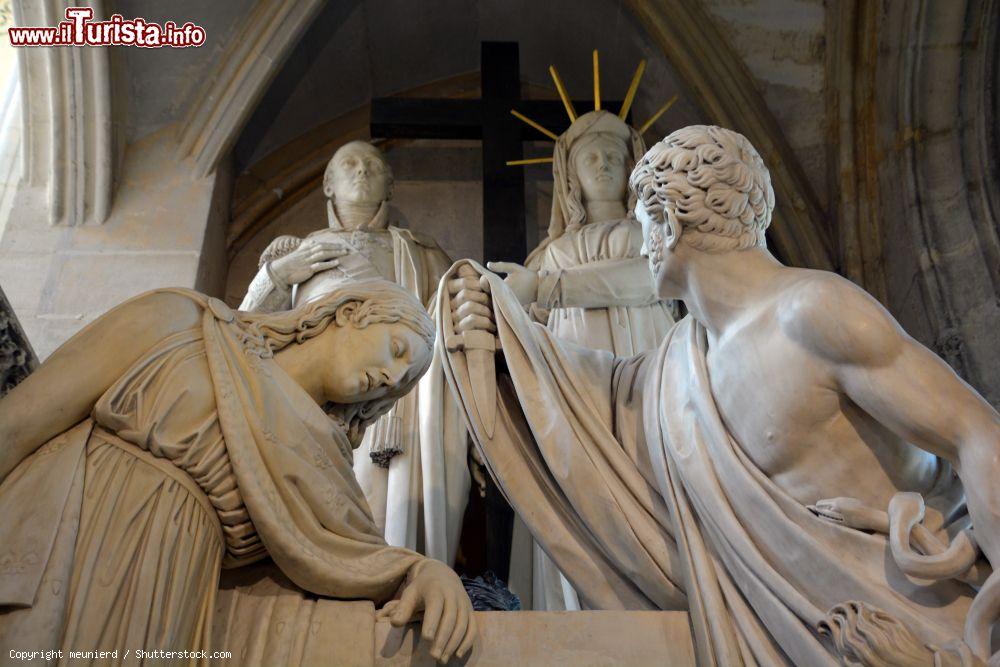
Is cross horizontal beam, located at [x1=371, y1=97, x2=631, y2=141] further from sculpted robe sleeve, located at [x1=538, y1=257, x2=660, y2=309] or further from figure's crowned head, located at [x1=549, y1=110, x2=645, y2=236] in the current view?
sculpted robe sleeve, located at [x1=538, y1=257, x2=660, y2=309]

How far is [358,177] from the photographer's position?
5473 mm

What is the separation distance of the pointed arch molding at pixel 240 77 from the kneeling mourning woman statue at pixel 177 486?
342 centimetres

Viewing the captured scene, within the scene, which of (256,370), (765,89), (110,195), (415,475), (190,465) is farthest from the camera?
(765,89)

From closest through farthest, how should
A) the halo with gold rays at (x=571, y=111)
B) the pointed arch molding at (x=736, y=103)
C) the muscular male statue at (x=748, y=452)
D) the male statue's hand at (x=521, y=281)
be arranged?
the muscular male statue at (x=748, y=452) → the male statue's hand at (x=521, y=281) → the halo with gold rays at (x=571, y=111) → the pointed arch molding at (x=736, y=103)

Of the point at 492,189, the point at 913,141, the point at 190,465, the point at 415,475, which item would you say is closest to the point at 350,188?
the point at 492,189

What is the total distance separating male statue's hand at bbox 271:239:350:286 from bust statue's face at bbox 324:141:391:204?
478 millimetres

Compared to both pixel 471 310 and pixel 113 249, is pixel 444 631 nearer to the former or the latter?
pixel 471 310

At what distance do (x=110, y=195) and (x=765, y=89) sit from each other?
3389mm

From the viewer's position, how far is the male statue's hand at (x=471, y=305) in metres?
3.28

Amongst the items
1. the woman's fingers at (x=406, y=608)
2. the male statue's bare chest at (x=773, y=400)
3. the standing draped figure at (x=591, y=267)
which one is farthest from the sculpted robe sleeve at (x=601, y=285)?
the woman's fingers at (x=406, y=608)

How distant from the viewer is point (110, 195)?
228 inches

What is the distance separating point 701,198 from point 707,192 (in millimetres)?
25

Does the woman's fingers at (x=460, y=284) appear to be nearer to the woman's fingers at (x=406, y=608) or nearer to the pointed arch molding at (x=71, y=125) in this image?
the woman's fingers at (x=406, y=608)

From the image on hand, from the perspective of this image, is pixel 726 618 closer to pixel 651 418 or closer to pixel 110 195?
pixel 651 418
